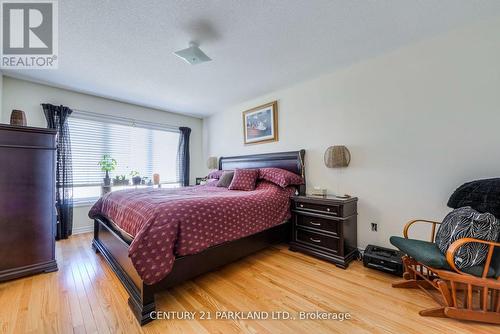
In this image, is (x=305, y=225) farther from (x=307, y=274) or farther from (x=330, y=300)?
(x=330, y=300)

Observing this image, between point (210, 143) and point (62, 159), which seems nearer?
point (62, 159)

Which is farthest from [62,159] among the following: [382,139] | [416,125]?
[416,125]

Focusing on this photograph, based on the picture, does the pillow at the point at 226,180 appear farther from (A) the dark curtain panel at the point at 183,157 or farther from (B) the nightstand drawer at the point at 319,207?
(A) the dark curtain panel at the point at 183,157

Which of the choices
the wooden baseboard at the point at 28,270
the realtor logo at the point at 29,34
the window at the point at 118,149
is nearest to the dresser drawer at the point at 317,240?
the wooden baseboard at the point at 28,270

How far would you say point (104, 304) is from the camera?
1702mm

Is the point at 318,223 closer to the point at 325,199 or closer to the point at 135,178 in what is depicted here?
the point at 325,199

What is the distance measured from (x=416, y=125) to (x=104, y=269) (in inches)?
148

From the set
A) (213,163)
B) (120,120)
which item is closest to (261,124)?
(213,163)

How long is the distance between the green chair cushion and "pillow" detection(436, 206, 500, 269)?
0.04 metres

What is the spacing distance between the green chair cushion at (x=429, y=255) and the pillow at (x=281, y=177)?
139 cm

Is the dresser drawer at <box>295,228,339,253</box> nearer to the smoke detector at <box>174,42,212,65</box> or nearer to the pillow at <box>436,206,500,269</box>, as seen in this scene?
the pillow at <box>436,206,500,269</box>

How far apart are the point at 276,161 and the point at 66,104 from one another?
3649mm

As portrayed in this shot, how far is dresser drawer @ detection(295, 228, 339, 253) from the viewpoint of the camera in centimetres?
242

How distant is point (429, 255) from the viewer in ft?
5.19
